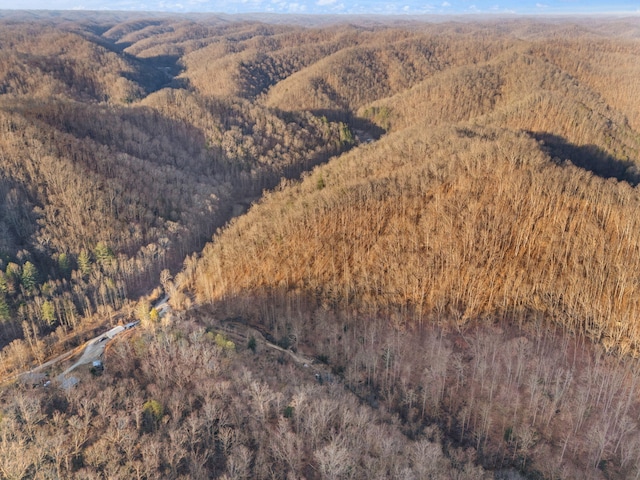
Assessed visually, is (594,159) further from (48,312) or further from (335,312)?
(48,312)

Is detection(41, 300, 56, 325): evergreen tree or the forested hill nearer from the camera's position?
the forested hill

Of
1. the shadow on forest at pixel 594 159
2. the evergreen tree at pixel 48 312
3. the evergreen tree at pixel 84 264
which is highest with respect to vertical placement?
the shadow on forest at pixel 594 159

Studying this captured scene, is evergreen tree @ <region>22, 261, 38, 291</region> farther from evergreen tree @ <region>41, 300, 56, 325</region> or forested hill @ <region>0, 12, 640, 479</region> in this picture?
evergreen tree @ <region>41, 300, 56, 325</region>

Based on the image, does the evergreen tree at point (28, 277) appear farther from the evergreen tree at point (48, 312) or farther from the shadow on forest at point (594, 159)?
the shadow on forest at point (594, 159)

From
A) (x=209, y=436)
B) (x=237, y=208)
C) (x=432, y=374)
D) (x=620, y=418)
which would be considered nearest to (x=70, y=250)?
(x=237, y=208)

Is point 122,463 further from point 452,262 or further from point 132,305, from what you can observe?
point 452,262

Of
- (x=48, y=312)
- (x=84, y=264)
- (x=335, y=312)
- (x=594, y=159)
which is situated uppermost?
(x=594, y=159)

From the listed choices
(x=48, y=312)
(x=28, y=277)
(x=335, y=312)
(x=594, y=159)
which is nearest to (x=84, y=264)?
(x=28, y=277)

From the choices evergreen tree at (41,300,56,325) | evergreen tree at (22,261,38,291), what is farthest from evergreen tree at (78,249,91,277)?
evergreen tree at (41,300,56,325)

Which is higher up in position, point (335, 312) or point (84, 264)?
point (84, 264)

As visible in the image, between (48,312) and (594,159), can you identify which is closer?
(48,312)

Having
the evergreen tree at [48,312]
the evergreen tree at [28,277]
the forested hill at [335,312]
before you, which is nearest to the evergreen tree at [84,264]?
the forested hill at [335,312]
